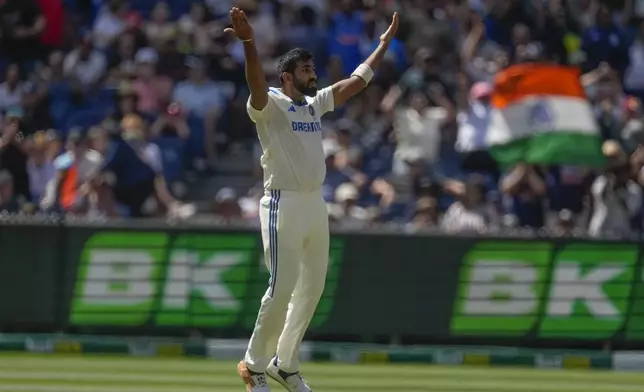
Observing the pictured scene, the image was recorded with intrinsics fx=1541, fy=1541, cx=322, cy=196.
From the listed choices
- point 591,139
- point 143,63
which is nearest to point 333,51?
point 143,63

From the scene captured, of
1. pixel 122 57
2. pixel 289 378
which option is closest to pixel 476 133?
pixel 122 57

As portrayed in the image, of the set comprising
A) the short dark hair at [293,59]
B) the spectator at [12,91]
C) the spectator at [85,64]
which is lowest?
the spectator at [12,91]

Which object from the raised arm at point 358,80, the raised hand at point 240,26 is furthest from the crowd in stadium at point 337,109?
the raised hand at point 240,26

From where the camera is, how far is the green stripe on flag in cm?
1831

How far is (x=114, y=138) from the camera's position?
18578 mm

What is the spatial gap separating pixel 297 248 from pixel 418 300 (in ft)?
16.4

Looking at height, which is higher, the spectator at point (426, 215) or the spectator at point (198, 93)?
the spectator at point (198, 93)

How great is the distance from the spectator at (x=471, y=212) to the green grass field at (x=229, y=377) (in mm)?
2964

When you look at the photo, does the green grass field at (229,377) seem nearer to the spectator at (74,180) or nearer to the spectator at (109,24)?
the spectator at (74,180)

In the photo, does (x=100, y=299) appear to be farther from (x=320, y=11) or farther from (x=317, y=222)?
(x=320, y=11)

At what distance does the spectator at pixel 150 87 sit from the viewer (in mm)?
20062

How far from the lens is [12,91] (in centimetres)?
2058

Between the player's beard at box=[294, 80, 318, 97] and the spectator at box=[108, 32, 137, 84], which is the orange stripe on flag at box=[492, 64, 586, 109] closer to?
the spectator at box=[108, 32, 137, 84]

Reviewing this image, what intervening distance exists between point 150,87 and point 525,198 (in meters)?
5.56
